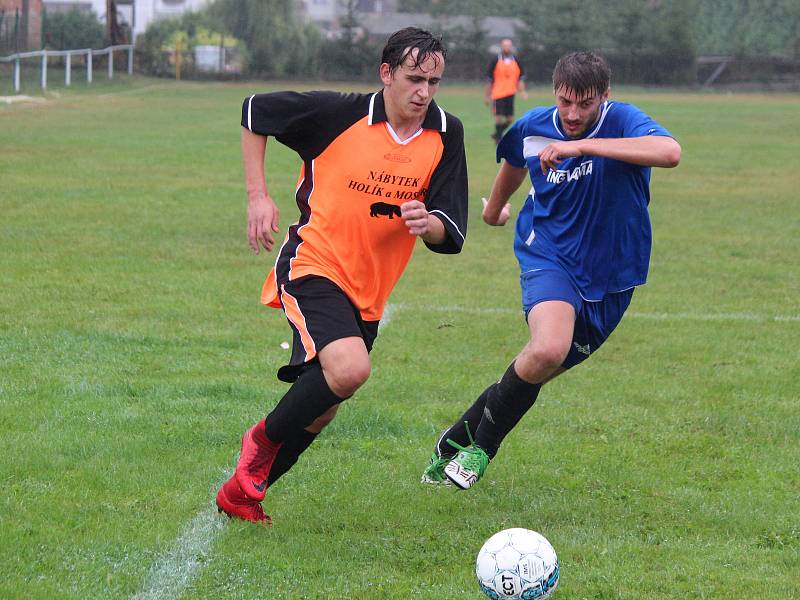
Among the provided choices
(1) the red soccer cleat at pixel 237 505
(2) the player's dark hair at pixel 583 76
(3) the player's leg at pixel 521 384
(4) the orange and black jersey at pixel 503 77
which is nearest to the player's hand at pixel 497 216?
(3) the player's leg at pixel 521 384

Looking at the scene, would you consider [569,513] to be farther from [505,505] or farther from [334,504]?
[334,504]

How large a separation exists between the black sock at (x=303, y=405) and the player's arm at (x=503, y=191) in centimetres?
139

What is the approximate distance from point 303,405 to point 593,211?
1532 millimetres

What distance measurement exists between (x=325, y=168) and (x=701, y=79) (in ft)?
175

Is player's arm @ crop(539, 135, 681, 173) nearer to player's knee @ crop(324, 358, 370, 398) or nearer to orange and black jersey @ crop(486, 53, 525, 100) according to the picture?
player's knee @ crop(324, 358, 370, 398)

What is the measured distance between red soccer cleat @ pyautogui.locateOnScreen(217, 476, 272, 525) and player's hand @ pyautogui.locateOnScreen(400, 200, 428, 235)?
116 centimetres

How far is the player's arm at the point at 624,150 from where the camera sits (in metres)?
4.53

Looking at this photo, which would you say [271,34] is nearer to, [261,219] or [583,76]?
[583,76]

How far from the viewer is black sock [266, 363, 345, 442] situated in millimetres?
4355

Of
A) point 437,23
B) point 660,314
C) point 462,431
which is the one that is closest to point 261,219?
point 462,431

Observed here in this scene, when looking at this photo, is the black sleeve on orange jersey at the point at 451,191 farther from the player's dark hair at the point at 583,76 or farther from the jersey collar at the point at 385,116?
the player's dark hair at the point at 583,76

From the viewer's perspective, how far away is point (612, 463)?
17.5ft

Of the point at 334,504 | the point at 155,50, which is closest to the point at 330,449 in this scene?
the point at 334,504

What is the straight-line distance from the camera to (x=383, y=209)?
178 inches
